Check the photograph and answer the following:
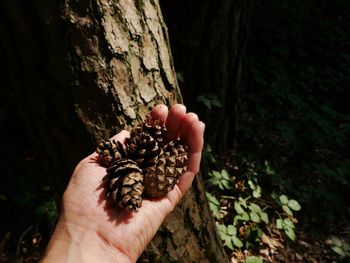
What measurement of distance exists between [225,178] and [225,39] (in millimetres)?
1575

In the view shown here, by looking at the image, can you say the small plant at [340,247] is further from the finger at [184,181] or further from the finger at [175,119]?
the finger at [175,119]

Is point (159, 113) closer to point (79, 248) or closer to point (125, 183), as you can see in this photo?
point (125, 183)

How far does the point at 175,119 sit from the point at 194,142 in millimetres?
180

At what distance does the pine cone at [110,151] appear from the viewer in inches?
68.9

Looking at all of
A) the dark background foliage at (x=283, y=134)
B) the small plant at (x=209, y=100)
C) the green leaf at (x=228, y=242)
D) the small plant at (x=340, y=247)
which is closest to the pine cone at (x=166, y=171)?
the dark background foliage at (x=283, y=134)

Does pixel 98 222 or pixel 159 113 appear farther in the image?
pixel 159 113

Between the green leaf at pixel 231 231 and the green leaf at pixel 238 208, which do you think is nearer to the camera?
the green leaf at pixel 231 231

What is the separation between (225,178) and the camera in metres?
3.36

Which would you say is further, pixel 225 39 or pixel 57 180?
pixel 225 39

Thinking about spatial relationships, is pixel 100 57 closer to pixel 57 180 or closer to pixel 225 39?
pixel 57 180

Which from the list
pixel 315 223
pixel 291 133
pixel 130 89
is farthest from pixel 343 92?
pixel 130 89

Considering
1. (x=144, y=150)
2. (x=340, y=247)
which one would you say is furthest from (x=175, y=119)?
(x=340, y=247)

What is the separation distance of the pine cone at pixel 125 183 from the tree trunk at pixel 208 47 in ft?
6.23

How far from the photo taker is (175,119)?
1867 millimetres
